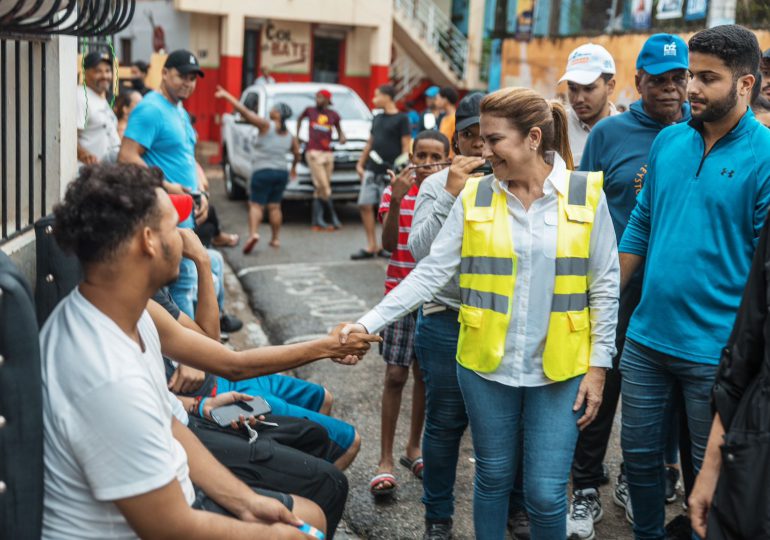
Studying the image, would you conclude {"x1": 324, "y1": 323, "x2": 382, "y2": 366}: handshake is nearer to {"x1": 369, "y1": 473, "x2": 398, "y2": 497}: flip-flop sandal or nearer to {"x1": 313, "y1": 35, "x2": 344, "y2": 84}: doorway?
{"x1": 369, "y1": 473, "x2": 398, "y2": 497}: flip-flop sandal

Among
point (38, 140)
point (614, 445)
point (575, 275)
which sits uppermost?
point (38, 140)

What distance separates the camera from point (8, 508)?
2311 millimetres

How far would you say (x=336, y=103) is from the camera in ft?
48.1

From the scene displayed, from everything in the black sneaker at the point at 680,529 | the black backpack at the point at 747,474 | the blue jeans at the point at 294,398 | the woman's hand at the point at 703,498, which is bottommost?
the black sneaker at the point at 680,529

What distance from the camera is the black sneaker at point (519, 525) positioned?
4.25 metres

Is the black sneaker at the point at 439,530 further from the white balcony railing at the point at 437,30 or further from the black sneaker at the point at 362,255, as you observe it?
the white balcony railing at the point at 437,30

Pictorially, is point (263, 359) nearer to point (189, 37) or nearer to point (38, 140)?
point (38, 140)

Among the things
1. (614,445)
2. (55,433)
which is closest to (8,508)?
(55,433)

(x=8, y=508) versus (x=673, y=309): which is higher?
(x=673, y=309)

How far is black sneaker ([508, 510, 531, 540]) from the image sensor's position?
4246mm

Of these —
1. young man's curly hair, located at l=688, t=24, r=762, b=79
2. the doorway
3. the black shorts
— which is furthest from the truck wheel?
the black shorts

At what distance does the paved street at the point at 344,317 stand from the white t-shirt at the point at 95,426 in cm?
213

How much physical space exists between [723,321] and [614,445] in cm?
215

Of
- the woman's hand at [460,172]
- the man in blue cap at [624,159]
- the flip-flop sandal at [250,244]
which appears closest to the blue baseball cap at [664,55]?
the man in blue cap at [624,159]
